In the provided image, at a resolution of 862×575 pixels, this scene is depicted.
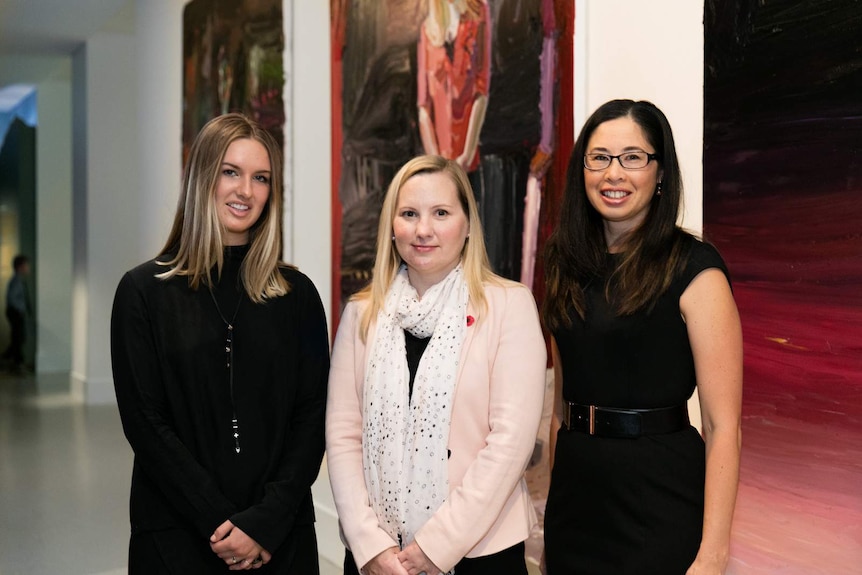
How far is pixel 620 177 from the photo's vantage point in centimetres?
203

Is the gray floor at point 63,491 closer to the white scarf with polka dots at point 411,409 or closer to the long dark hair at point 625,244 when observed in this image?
the white scarf with polka dots at point 411,409

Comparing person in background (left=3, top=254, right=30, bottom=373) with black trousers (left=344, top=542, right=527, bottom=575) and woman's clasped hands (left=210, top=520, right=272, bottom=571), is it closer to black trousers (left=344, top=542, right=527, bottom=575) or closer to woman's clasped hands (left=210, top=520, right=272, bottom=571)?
woman's clasped hands (left=210, top=520, right=272, bottom=571)

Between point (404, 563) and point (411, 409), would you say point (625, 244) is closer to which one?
point (411, 409)

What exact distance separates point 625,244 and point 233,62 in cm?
445

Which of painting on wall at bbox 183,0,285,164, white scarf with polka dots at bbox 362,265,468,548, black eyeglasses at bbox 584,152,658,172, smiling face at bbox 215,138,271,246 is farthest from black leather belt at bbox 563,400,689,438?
painting on wall at bbox 183,0,285,164

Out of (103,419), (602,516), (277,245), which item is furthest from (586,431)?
(103,419)

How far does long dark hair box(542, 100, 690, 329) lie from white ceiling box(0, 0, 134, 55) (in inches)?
328

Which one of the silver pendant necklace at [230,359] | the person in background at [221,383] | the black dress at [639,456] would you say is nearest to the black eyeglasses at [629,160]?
the black dress at [639,456]

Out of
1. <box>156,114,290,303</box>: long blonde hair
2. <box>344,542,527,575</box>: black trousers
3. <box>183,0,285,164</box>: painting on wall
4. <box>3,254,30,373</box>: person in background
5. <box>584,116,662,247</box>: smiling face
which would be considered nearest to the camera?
<box>584,116,662,247</box>: smiling face

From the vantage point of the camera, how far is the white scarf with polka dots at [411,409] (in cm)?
213

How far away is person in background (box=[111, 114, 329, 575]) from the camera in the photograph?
7.11ft

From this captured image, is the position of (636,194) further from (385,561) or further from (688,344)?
(385,561)

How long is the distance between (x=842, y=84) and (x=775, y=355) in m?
0.76

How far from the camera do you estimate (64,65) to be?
1249cm
